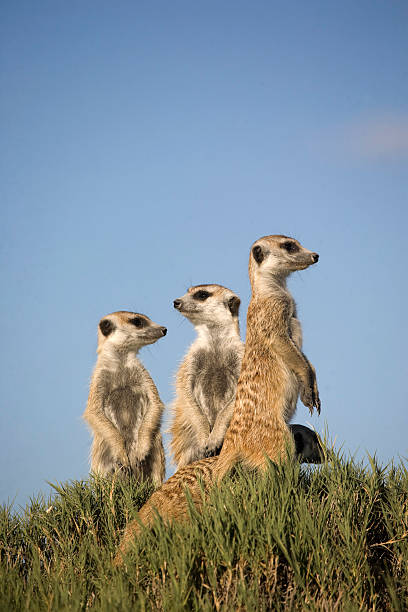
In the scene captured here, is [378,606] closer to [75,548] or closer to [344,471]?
[344,471]

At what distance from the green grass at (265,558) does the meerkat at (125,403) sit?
63.4 inches

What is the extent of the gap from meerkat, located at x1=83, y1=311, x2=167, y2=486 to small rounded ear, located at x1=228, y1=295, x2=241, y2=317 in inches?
24.4

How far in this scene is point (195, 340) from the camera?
18.2 feet

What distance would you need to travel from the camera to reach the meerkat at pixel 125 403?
5656 mm

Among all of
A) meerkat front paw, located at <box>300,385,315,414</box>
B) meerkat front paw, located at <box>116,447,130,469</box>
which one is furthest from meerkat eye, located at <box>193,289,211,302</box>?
meerkat front paw, located at <box>300,385,315,414</box>

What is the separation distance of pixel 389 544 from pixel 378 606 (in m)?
0.56

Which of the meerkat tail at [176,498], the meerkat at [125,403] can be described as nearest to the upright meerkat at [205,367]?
the meerkat at [125,403]

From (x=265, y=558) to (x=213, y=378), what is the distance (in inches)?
94.0

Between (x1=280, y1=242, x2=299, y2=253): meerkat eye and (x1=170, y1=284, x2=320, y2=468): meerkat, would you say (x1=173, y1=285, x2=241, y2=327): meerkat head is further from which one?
(x1=280, y1=242, x2=299, y2=253): meerkat eye

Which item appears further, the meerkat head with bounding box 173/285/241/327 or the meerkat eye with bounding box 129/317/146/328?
the meerkat eye with bounding box 129/317/146/328

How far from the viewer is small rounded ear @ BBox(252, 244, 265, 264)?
4.67m

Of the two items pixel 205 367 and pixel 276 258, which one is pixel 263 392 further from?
pixel 205 367

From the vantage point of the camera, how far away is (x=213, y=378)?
5406 mm

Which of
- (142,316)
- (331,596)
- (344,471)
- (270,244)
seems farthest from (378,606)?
(142,316)
